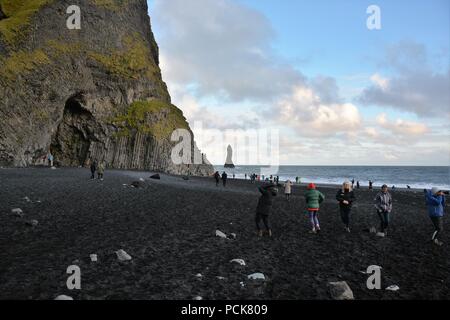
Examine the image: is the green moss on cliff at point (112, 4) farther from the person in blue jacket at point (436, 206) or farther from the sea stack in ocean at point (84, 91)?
the person in blue jacket at point (436, 206)

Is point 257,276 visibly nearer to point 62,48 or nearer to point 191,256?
point 191,256

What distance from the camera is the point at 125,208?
17859 mm

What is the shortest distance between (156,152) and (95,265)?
6863cm

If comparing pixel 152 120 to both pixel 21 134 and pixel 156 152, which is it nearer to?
pixel 156 152

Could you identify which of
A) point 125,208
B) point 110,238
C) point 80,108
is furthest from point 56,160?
point 110,238

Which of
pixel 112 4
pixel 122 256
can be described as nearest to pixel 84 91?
pixel 112 4

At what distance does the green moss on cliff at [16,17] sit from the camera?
5361cm

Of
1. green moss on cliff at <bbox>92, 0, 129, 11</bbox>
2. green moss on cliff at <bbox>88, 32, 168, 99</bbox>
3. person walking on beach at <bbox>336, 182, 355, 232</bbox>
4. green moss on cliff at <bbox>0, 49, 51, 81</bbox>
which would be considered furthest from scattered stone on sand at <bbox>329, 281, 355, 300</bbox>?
green moss on cliff at <bbox>92, 0, 129, 11</bbox>

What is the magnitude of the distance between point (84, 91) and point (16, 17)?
16.9 m

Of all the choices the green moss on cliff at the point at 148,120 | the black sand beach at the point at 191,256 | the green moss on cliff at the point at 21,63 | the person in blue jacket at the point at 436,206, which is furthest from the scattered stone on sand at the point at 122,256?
the green moss on cliff at the point at 148,120

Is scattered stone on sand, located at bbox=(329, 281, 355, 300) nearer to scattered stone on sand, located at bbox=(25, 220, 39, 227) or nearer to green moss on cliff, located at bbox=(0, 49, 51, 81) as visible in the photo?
scattered stone on sand, located at bbox=(25, 220, 39, 227)

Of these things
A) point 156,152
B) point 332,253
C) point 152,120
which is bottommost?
point 332,253

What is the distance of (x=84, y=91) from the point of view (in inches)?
2653

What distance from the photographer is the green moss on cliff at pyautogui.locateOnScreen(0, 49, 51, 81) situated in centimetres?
4997
